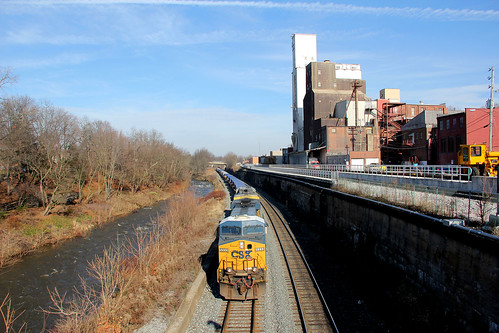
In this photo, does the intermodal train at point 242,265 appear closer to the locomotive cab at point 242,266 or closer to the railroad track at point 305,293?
the locomotive cab at point 242,266

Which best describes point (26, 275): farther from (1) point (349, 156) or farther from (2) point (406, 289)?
(1) point (349, 156)

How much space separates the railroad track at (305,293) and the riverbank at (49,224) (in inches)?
667

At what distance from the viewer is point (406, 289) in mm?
11070

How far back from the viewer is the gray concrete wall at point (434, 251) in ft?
25.1

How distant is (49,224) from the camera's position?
84.0 ft

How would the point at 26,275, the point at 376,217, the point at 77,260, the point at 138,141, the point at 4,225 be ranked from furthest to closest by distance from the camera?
1. the point at 138,141
2. the point at 4,225
3. the point at 77,260
4. the point at 26,275
5. the point at 376,217

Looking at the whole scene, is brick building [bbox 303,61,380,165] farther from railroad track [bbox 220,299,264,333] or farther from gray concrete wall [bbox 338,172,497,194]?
railroad track [bbox 220,299,264,333]

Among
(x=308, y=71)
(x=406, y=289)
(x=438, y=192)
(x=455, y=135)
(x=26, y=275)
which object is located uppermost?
(x=308, y=71)

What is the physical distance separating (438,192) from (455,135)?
26.1 meters

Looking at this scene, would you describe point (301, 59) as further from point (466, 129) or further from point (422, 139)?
point (466, 129)

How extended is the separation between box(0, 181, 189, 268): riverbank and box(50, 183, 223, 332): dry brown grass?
8229mm

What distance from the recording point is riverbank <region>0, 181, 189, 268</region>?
790 inches

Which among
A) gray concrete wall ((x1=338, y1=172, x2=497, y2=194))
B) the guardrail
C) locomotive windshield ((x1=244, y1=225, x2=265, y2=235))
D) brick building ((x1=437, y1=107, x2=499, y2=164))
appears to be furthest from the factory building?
locomotive windshield ((x1=244, y1=225, x2=265, y2=235))

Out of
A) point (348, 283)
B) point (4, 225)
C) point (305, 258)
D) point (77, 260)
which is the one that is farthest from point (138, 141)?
point (348, 283)
